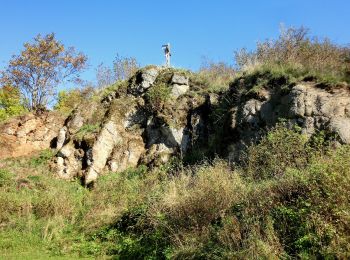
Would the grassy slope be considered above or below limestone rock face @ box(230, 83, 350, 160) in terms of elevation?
below

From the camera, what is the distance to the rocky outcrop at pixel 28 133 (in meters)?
23.5

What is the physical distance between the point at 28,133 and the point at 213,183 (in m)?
Answer: 16.9

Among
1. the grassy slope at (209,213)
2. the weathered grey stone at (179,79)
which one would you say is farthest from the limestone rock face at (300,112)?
the weathered grey stone at (179,79)

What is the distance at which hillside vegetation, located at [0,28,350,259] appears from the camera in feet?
26.5

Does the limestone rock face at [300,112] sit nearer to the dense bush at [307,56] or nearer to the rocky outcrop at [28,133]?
the dense bush at [307,56]

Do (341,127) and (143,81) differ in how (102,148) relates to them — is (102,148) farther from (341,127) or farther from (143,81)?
(341,127)

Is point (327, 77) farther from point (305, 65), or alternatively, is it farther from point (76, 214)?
point (76, 214)

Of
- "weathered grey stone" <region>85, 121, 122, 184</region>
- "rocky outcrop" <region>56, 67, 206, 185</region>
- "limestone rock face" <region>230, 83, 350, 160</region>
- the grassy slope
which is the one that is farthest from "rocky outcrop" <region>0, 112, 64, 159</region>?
"limestone rock face" <region>230, 83, 350, 160</region>

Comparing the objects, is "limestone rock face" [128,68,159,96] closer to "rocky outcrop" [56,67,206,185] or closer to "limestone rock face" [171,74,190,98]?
"rocky outcrop" [56,67,206,185]

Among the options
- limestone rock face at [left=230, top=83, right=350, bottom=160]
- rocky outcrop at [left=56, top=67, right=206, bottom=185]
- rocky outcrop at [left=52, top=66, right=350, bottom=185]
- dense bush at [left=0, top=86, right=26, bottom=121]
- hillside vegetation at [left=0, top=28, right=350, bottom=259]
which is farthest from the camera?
dense bush at [left=0, top=86, right=26, bottom=121]

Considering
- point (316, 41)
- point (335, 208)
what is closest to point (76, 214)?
point (335, 208)

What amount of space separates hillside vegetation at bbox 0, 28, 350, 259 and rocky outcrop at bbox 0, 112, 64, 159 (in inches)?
56.9

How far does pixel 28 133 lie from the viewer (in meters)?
24.3

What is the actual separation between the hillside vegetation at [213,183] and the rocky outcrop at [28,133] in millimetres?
1446
